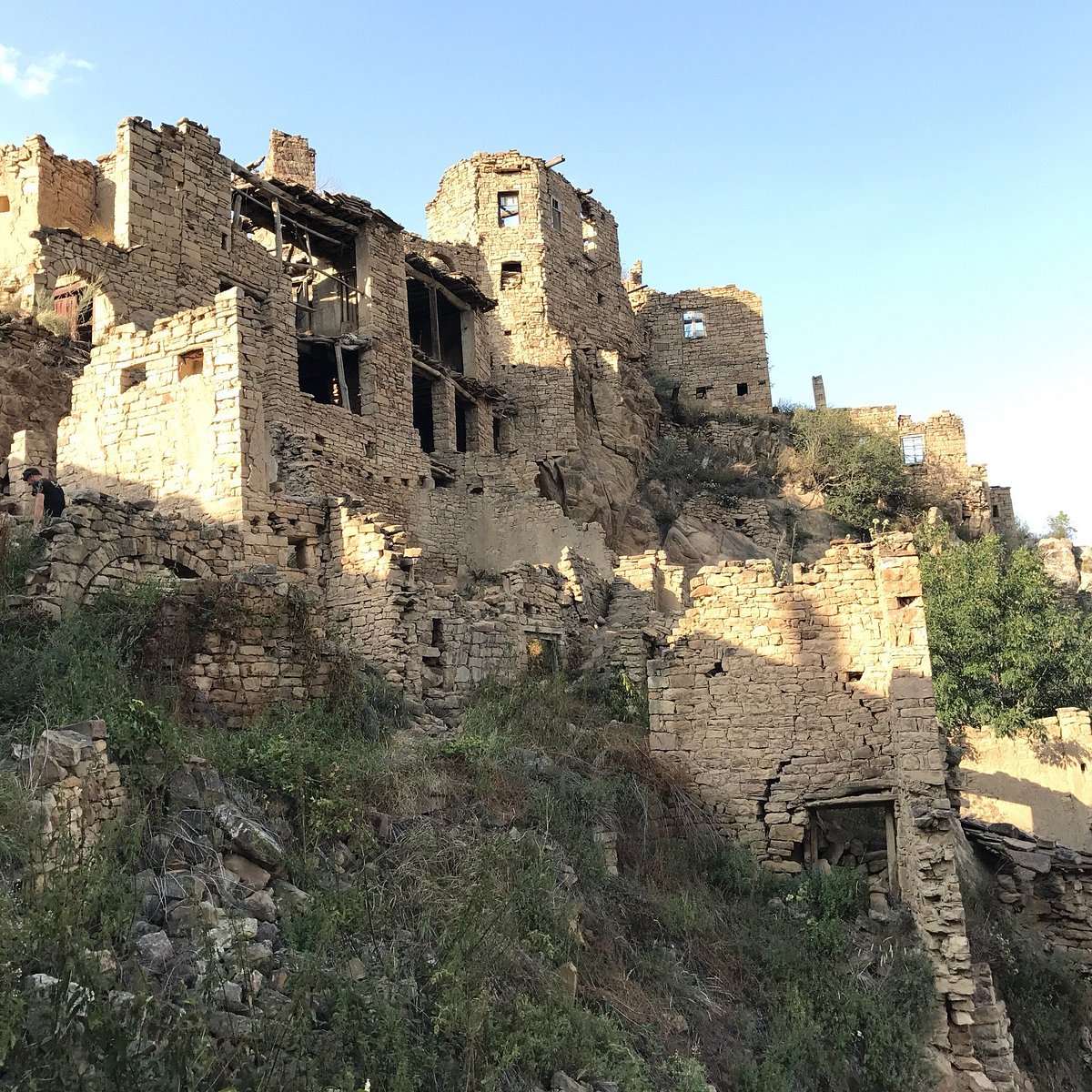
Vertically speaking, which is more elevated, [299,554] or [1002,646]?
[299,554]

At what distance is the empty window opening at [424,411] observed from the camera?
2667 cm

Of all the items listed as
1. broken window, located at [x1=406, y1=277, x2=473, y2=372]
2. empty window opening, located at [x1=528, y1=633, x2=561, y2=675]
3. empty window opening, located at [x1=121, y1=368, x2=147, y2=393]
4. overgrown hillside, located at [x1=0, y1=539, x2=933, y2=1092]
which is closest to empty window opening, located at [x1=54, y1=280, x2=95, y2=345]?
empty window opening, located at [x1=121, y1=368, x2=147, y2=393]

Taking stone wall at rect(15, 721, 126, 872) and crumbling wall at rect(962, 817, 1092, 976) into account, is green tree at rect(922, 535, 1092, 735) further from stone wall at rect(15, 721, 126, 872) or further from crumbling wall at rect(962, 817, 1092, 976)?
stone wall at rect(15, 721, 126, 872)

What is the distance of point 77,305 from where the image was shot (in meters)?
19.5

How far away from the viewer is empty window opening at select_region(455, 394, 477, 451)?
26.9 metres

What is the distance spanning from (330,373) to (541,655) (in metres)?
11.7

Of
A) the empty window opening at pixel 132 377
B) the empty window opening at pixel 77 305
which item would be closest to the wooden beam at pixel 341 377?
the empty window opening at pixel 77 305

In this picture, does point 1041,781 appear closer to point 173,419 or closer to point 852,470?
point 173,419

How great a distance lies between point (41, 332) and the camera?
18750 millimetres

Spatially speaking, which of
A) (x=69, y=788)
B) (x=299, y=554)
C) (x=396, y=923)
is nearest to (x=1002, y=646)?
(x=299, y=554)

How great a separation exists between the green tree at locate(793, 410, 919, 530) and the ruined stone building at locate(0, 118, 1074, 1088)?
2724mm

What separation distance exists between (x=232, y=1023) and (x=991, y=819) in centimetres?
1562

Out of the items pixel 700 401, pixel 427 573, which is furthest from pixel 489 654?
pixel 700 401

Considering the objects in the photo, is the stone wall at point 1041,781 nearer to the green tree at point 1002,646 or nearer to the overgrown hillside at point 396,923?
the green tree at point 1002,646
